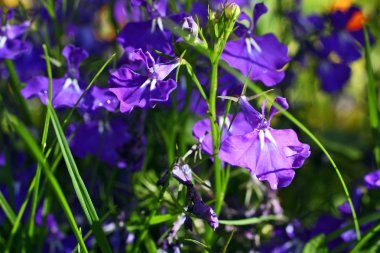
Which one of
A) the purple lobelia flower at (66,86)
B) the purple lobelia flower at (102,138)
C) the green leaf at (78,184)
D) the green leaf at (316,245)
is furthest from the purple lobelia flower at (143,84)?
the green leaf at (316,245)

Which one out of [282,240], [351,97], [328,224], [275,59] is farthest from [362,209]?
[351,97]

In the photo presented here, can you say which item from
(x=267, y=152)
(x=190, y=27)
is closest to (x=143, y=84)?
(x=190, y=27)

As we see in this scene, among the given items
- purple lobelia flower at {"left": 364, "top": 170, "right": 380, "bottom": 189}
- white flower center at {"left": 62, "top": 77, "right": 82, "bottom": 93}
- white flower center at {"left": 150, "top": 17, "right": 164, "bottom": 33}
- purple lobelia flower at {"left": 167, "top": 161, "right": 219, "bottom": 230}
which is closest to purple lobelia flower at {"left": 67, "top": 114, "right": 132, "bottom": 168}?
white flower center at {"left": 62, "top": 77, "right": 82, "bottom": 93}

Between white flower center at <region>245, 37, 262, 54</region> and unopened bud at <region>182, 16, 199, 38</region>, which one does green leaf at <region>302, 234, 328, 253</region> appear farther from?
unopened bud at <region>182, 16, 199, 38</region>

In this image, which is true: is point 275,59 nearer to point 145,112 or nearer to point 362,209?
point 145,112

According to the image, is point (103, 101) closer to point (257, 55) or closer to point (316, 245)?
point (257, 55)
